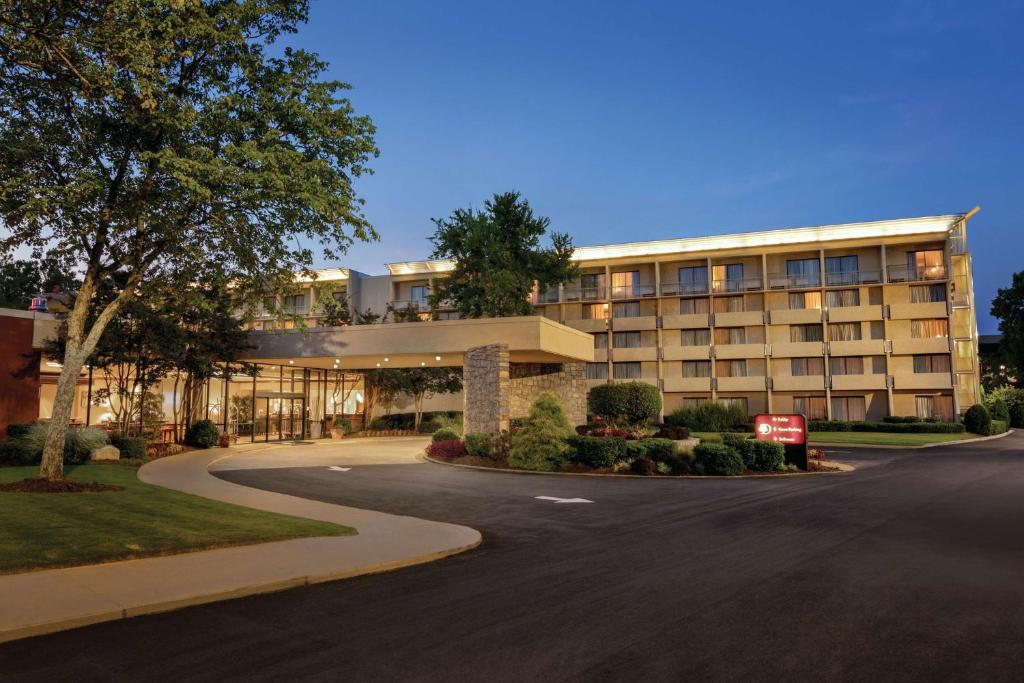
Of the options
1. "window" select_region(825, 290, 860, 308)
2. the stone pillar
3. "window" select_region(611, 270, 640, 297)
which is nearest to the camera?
the stone pillar

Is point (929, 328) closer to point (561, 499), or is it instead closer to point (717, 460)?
point (717, 460)

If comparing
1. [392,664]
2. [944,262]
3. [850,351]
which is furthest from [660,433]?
[944,262]

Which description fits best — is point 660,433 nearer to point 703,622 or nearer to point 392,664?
point 703,622

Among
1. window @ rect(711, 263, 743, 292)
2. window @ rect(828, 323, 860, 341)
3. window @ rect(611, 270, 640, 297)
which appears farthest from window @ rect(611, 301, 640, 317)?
window @ rect(828, 323, 860, 341)

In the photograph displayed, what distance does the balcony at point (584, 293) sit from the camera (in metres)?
59.9

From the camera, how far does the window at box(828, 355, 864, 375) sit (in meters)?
52.5

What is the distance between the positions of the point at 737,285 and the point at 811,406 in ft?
37.5

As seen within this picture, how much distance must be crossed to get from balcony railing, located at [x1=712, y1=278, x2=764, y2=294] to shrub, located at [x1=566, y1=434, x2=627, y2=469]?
3871 centimetres

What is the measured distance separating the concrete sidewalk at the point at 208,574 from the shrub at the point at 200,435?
754 inches

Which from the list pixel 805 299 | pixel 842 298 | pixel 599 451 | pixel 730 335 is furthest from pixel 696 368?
pixel 599 451

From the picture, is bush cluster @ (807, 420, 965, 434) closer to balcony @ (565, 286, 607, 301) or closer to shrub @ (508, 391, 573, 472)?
balcony @ (565, 286, 607, 301)

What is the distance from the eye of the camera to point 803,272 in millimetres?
55188

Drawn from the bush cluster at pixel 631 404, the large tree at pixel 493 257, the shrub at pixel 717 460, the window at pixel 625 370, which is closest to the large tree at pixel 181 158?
the shrub at pixel 717 460

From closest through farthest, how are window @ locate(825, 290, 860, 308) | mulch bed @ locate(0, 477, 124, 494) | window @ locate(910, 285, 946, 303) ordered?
mulch bed @ locate(0, 477, 124, 494), window @ locate(910, 285, 946, 303), window @ locate(825, 290, 860, 308)
